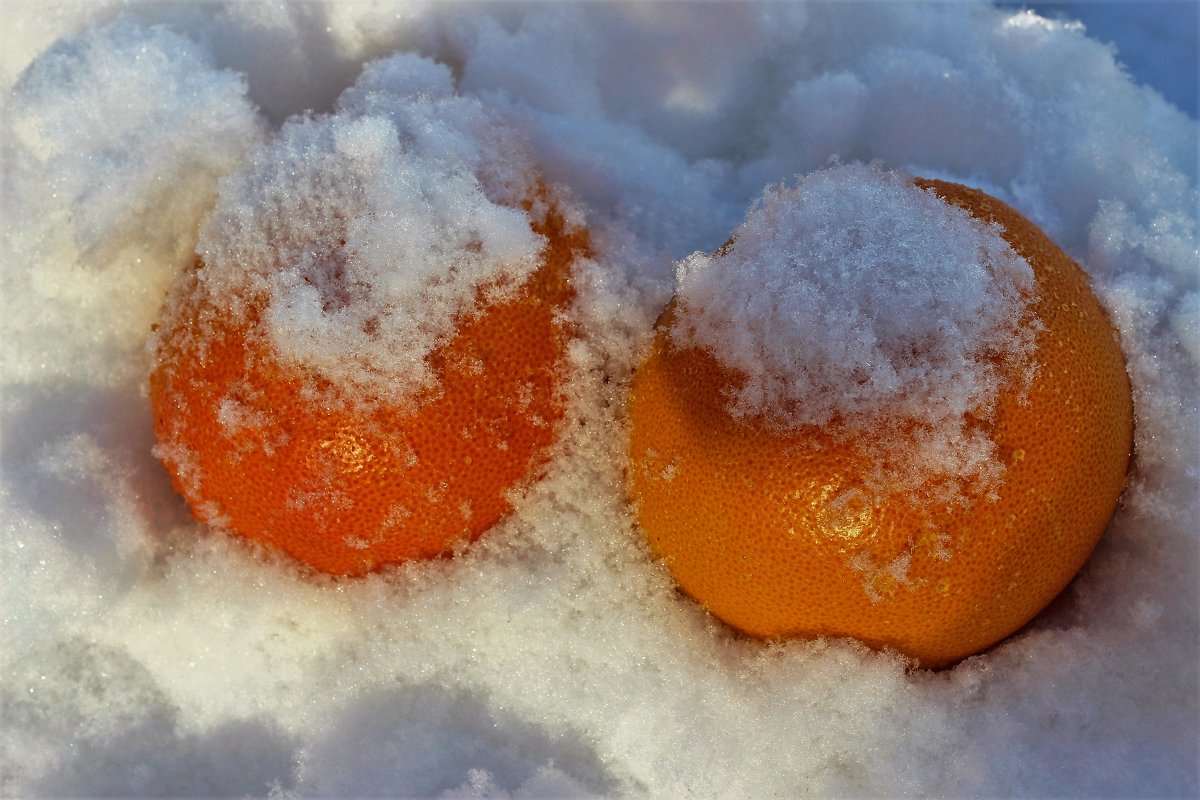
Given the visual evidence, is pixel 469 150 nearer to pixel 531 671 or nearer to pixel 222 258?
pixel 222 258

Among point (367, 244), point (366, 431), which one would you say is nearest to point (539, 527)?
point (366, 431)

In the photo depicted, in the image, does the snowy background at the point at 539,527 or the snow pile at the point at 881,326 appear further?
the snowy background at the point at 539,527

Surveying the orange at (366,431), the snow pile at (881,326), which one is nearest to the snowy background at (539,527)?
the orange at (366,431)

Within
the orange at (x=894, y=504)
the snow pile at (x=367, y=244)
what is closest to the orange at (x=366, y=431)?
the snow pile at (x=367, y=244)

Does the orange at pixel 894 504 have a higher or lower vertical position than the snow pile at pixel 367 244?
lower

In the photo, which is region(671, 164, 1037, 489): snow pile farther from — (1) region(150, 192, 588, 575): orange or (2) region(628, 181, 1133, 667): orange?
(1) region(150, 192, 588, 575): orange

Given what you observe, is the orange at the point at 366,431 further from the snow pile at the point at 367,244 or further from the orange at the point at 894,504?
the orange at the point at 894,504
